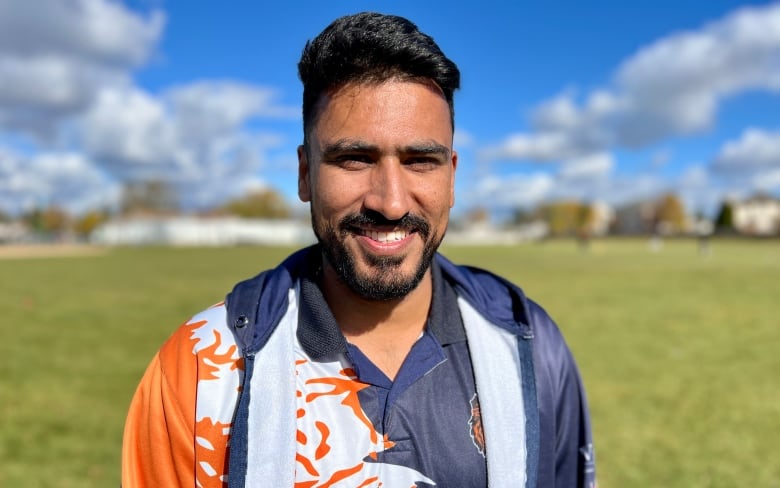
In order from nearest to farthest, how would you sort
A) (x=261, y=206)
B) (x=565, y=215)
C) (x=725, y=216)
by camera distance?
(x=725, y=216), (x=261, y=206), (x=565, y=215)

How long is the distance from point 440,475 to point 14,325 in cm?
1419

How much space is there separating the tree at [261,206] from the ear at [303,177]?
12630 centimetres

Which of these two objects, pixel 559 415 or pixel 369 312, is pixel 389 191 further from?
pixel 559 415

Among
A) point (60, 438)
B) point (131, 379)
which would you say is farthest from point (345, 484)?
point (131, 379)

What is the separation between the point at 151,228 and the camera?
9356 cm

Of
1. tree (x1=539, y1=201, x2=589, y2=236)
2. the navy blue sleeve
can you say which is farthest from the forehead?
tree (x1=539, y1=201, x2=589, y2=236)

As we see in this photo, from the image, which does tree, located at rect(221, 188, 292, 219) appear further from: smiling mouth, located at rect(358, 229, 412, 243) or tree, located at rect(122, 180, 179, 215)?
smiling mouth, located at rect(358, 229, 412, 243)

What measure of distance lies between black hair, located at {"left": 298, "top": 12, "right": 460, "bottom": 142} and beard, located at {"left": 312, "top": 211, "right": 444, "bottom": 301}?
0.43 metres

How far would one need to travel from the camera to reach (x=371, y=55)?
1.83 meters

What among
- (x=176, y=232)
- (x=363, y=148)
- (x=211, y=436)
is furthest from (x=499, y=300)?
(x=176, y=232)

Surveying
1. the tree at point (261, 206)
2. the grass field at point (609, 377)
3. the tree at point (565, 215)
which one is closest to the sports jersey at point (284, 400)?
the grass field at point (609, 377)

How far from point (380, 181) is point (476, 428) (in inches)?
33.9

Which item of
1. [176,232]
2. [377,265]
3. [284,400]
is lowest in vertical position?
[284,400]

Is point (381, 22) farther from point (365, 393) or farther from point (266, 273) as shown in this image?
point (365, 393)
